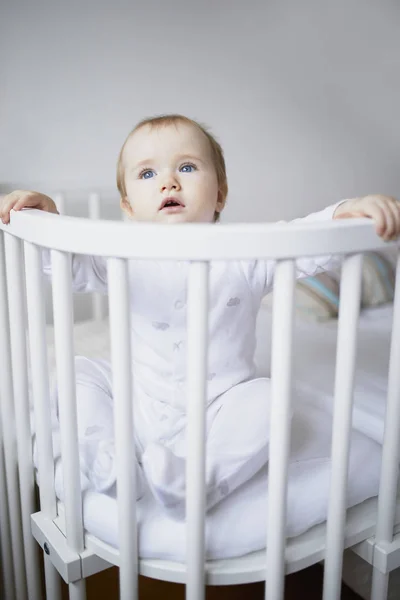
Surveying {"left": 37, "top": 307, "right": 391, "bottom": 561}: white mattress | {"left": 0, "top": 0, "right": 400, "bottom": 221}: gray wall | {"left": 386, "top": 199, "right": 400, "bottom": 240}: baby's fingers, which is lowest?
{"left": 37, "top": 307, "right": 391, "bottom": 561}: white mattress

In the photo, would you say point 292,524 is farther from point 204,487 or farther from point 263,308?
point 263,308

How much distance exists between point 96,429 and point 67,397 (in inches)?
5.7

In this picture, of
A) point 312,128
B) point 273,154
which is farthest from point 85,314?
point 312,128

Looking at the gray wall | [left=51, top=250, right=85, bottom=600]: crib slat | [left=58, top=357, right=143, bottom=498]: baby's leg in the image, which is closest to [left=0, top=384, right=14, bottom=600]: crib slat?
[left=58, top=357, right=143, bottom=498]: baby's leg

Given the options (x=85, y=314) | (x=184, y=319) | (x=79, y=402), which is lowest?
(x=85, y=314)

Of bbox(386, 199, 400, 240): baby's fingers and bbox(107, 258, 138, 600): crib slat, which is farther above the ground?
bbox(386, 199, 400, 240): baby's fingers

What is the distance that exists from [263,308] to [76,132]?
663 millimetres

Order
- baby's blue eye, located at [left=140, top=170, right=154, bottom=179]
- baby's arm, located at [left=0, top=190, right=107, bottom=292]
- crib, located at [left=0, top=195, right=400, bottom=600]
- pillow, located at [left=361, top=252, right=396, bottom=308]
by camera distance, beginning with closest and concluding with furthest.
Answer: crib, located at [left=0, top=195, right=400, bottom=600]
baby's arm, located at [left=0, top=190, right=107, bottom=292]
baby's blue eye, located at [left=140, top=170, right=154, bottom=179]
pillow, located at [left=361, top=252, right=396, bottom=308]

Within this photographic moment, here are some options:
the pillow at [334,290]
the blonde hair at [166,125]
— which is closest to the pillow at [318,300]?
the pillow at [334,290]

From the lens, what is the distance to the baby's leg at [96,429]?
0.71 m

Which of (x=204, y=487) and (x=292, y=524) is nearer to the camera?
(x=204, y=487)

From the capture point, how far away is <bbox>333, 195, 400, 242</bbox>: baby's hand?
0.60 metres

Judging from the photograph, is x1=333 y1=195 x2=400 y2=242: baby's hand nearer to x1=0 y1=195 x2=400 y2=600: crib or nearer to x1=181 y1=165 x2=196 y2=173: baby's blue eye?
x1=0 y1=195 x2=400 y2=600: crib

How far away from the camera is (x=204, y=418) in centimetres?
59
